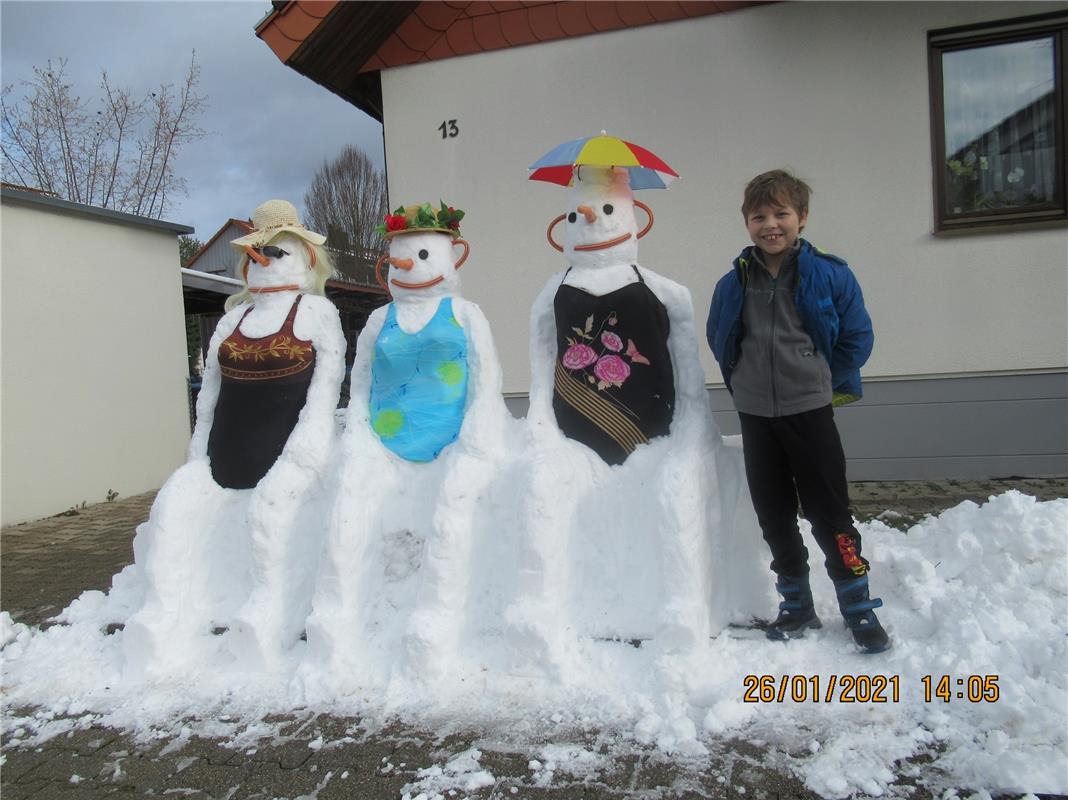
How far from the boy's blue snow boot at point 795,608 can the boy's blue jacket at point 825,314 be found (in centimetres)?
72


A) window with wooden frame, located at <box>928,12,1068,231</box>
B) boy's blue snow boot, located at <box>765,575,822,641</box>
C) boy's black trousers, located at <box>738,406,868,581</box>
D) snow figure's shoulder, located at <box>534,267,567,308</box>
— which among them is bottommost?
boy's blue snow boot, located at <box>765,575,822,641</box>

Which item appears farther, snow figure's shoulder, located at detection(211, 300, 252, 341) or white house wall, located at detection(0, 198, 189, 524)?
white house wall, located at detection(0, 198, 189, 524)

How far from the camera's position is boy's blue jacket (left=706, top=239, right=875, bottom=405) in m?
2.73

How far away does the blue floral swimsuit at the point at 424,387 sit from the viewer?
3.39 m

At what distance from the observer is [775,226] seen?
275 cm

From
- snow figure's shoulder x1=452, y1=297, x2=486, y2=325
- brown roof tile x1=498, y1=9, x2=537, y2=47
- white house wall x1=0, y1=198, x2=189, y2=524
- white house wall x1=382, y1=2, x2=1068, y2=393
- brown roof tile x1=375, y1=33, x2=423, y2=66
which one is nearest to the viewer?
snow figure's shoulder x1=452, y1=297, x2=486, y2=325

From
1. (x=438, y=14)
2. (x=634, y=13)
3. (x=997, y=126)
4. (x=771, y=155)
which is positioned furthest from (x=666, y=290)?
(x=438, y=14)

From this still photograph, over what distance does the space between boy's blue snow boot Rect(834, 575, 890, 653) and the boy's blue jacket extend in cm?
A: 69

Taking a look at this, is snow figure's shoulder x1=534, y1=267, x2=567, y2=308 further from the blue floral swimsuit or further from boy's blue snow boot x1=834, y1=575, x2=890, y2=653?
boy's blue snow boot x1=834, y1=575, x2=890, y2=653

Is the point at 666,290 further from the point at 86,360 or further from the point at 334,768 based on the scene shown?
the point at 86,360

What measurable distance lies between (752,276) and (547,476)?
1088 millimetres

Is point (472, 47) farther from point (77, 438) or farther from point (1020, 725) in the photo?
point (1020, 725)

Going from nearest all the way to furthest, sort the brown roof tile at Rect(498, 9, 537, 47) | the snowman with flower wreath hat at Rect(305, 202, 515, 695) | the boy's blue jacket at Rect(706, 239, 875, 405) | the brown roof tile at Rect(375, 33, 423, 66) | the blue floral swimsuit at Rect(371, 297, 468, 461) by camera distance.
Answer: the boy's blue jacket at Rect(706, 239, 875, 405), the snowman with flower wreath hat at Rect(305, 202, 515, 695), the blue floral swimsuit at Rect(371, 297, 468, 461), the brown roof tile at Rect(498, 9, 537, 47), the brown roof tile at Rect(375, 33, 423, 66)

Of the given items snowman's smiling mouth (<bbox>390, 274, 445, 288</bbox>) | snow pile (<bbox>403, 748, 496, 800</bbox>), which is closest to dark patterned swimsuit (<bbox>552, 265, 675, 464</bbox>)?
snowman's smiling mouth (<bbox>390, 274, 445, 288</bbox>)
